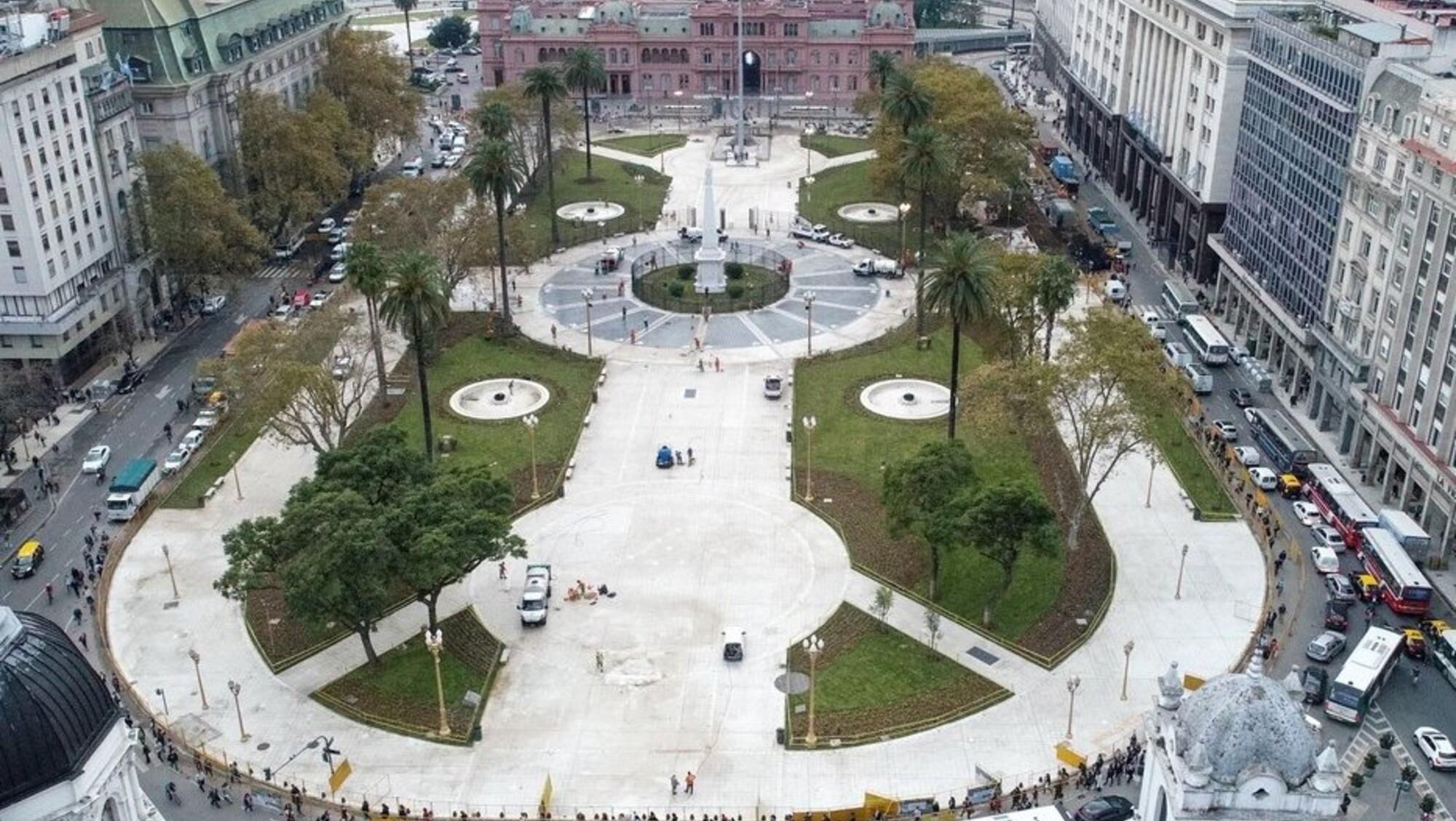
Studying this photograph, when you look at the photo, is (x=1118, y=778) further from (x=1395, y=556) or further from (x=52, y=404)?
(x=52, y=404)

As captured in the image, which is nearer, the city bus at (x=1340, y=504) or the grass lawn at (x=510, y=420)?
the city bus at (x=1340, y=504)

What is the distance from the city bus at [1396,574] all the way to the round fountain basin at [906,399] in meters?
35.4

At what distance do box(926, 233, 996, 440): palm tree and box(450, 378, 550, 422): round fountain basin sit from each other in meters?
39.9

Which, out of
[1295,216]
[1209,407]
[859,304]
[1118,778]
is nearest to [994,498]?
[1118,778]

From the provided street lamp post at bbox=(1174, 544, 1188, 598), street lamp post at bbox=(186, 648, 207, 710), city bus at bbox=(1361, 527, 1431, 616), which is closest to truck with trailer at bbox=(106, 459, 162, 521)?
street lamp post at bbox=(186, 648, 207, 710)

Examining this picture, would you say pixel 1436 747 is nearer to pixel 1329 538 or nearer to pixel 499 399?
pixel 1329 538

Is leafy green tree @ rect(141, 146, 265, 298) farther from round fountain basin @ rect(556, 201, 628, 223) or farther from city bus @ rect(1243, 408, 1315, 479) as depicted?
city bus @ rect(1243, 408, 1315, 479)

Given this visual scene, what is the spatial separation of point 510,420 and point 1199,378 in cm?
6047

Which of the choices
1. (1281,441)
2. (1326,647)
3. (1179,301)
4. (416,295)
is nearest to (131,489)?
(416,295)

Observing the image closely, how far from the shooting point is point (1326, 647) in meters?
81.6

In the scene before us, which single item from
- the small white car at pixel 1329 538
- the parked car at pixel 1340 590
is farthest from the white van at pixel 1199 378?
the parked car at pixel 1340 590

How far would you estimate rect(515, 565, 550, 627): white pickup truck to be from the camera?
280 ft

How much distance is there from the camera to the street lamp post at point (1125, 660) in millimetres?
75188

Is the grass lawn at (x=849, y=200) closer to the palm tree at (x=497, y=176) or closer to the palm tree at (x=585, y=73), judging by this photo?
the palm tree at (x=585, y=73)
